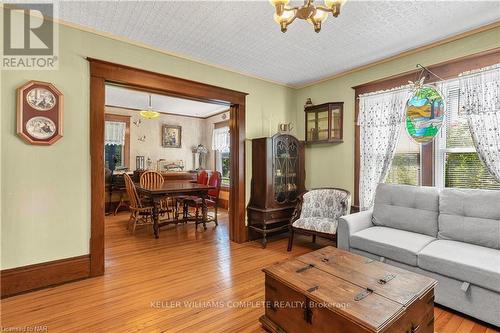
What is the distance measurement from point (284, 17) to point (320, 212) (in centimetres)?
273

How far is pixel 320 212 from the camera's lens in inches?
145

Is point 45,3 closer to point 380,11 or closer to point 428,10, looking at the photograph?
point 380,11

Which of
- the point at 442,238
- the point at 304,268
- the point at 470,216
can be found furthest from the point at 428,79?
the point at 304,268

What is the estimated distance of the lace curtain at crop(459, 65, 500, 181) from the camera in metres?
2.45

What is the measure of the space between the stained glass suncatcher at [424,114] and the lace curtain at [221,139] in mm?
4484

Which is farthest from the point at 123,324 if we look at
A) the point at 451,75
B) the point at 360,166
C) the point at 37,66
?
the point at 451,75

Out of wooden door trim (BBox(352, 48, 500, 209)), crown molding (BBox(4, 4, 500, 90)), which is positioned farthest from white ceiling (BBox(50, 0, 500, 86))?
wooden door trim (BBox(352, 48, 500, 209))

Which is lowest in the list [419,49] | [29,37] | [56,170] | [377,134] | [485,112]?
[56,170]

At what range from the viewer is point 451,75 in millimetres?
2777

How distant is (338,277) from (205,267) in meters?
1.75

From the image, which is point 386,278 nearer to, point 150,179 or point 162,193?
point 162,193

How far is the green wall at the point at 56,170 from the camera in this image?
229cm

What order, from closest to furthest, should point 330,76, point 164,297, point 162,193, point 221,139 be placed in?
point 164,297
point 330,76
point 162,193
point 221,139

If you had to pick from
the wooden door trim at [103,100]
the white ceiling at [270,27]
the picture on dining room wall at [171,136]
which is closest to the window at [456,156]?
the white ceiling at [270,27]
